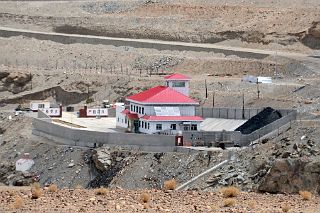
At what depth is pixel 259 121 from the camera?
68.0m

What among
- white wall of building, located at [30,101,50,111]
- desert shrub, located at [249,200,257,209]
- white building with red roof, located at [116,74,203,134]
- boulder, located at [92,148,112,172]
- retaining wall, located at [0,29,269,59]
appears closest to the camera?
desert shrub, located at [249,200,257,209]

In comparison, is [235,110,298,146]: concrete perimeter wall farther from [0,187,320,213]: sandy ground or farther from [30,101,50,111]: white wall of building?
[0,187,320,213]: sandy ground

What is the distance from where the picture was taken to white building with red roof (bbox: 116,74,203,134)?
6744cm

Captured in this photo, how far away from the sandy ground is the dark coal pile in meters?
26.7

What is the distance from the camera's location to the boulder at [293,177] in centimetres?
4706

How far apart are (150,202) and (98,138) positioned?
2992 cm

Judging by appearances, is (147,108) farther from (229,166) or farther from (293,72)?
(293,72)

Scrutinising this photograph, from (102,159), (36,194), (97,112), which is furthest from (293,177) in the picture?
(97,112)

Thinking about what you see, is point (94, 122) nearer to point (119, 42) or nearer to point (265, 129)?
point (265, 129)

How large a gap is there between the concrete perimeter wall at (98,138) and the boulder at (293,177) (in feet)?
49.7

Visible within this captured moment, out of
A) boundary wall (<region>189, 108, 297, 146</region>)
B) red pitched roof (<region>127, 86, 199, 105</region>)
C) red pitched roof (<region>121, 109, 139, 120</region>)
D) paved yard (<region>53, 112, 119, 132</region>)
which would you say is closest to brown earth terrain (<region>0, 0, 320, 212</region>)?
boundary wall (<region>189, 108, 297, 146</region>)

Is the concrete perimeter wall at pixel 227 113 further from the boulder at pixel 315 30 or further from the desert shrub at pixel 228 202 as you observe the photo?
the boulder at pixel 315 30

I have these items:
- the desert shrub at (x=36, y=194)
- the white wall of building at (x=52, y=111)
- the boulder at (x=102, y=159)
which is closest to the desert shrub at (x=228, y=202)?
the desert shrub at (x=36, y=194)

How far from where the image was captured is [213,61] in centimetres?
10188
